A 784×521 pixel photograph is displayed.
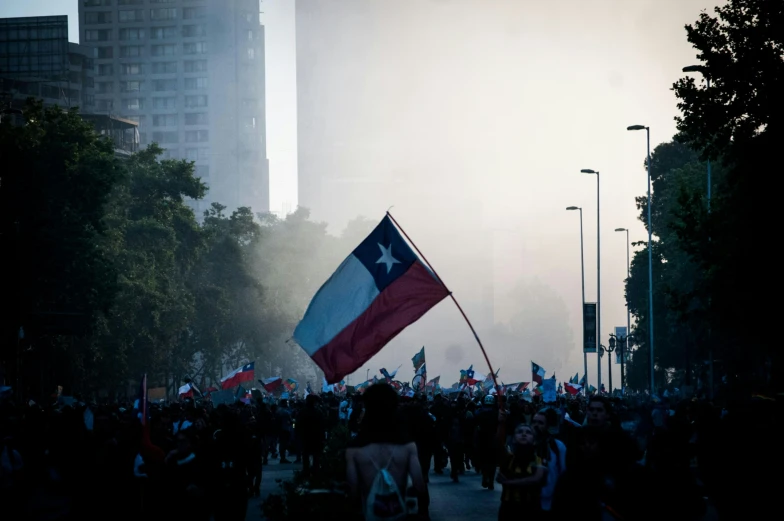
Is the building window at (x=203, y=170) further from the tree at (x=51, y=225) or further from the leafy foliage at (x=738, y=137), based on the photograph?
the leafy foliage at (x=738, y=137)

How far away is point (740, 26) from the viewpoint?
27.7 metres

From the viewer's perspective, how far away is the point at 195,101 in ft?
638

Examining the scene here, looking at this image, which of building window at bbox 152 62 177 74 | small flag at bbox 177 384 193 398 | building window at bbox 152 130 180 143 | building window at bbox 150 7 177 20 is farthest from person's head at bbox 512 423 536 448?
building window at bbox 150 7 177 20

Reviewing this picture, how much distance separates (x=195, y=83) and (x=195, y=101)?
2634mm

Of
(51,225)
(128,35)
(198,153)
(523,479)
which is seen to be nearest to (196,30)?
(128,35)

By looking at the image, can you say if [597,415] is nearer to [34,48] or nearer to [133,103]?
[34,48]

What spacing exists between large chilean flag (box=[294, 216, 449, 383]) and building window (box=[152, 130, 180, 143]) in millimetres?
178735

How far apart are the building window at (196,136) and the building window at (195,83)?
6.39 metres

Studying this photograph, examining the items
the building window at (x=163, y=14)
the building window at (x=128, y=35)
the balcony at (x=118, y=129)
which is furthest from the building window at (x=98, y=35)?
the balcony at (x=118, y=129)

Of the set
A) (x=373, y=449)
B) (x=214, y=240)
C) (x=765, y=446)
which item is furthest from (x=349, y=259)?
(x=214, y=240)

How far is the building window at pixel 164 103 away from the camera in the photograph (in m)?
192

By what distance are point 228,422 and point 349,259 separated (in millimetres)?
3299

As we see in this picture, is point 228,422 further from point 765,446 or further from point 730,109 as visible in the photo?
point 730,109

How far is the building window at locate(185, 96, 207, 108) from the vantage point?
194 meters
